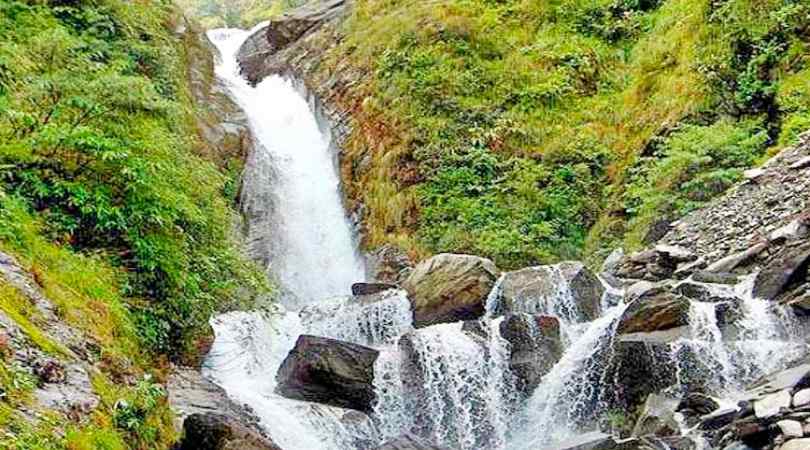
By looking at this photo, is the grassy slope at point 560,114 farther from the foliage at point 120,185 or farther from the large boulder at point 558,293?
the foliage at point 120,185

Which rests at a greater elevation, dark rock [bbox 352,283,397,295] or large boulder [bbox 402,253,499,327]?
large boulder [bbox 402,253,499,327]

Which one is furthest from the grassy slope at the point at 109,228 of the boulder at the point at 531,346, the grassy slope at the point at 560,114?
the grassy slope at the point at 560,114

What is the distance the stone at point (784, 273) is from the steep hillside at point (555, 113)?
3.95 metres

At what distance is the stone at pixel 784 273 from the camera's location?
8484 mm

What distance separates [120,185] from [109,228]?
441mm

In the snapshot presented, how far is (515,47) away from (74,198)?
14.5 m

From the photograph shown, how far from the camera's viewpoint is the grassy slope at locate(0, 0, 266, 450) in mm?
5425

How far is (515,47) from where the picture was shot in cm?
1931

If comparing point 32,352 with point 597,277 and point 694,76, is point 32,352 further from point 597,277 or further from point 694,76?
point 694,76

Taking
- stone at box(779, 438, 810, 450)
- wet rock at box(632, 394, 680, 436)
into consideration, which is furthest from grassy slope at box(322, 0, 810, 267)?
stone at box(779, 438, 810, 450)

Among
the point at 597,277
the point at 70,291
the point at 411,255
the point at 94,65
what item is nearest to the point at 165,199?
the point at 70,291

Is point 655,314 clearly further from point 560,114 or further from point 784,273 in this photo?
point 560,114

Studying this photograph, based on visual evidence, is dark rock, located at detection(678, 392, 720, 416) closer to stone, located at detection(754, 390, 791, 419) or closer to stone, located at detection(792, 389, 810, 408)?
stone, located at detection(754, 390, 791, 419)

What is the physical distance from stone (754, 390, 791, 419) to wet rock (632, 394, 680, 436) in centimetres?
100
